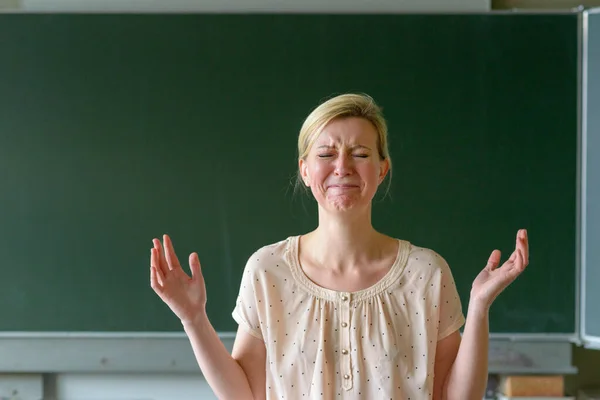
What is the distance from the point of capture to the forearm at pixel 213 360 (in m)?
1.36

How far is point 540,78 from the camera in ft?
9.66

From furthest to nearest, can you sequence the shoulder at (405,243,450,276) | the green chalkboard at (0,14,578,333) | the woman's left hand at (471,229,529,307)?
the green chalkboard at (0,14,578,333) → the shoulder at (405,243,450,276) → the woman's left hand at (471,229,529,307)

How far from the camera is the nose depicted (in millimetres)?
1352

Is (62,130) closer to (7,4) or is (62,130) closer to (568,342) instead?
(7,4)

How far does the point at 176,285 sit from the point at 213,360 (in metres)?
0.18

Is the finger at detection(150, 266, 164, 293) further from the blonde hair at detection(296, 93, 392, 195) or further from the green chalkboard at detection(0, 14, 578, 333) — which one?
the green chalkboard at detection(0, 14, 578, 333)

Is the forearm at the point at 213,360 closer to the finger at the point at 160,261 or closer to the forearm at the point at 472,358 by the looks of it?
the finger at the point at 160,261

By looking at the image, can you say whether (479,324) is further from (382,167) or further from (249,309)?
(249,309)

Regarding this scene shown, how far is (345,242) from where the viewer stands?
142 cm

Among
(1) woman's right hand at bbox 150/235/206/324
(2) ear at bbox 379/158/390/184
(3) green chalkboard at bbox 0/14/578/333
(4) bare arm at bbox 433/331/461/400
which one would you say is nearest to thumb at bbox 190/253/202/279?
(1) woman's right hand at bbox 150/235/206/324

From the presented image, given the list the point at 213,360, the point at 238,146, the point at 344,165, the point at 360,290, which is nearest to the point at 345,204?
the point at 344,165

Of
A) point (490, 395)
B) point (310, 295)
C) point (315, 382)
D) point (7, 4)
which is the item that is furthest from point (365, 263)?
point (7, 4)

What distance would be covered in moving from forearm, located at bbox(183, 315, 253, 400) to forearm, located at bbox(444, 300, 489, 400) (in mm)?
467

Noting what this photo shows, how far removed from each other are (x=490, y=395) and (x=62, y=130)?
2.31 m
